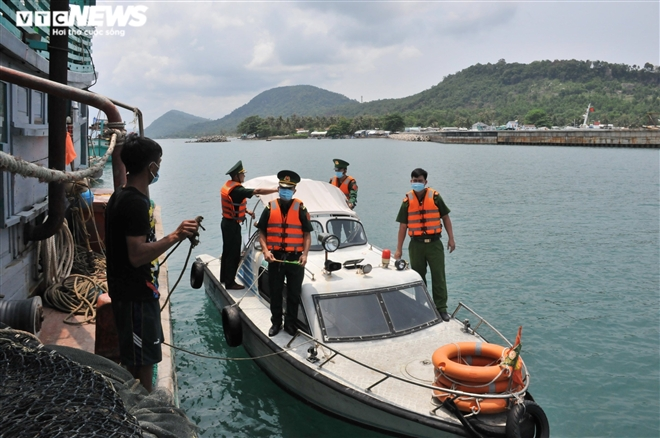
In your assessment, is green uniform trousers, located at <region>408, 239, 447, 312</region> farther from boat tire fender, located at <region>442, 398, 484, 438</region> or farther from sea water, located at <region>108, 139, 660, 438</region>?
boat tire fender, located at <region>442, 398, 484, 438</region>

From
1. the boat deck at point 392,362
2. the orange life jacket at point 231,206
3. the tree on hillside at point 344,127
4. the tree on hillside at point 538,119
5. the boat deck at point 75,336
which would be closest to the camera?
the boat deck at point 392,362

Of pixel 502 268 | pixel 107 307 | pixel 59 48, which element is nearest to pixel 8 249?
pixel 107 307

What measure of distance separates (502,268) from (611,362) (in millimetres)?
5955

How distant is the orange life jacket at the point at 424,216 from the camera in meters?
8.59

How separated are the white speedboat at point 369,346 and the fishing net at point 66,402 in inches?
122

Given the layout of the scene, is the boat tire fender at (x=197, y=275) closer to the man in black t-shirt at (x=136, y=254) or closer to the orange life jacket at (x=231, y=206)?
the orange life jacket at (x=231, y=206)

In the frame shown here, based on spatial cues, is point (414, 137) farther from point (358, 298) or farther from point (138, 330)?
point (138, 330)

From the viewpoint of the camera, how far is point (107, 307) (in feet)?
18.0

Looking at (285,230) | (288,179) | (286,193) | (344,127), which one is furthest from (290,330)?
(344,127)

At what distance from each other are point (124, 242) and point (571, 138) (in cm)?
10704

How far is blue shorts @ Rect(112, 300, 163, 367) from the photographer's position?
4.19 metres

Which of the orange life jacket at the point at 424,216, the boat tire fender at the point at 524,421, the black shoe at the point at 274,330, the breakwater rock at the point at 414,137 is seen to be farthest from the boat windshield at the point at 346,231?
the breakwater rock at the point at 414,137

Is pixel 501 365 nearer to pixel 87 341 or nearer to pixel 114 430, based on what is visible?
pixel 114 430

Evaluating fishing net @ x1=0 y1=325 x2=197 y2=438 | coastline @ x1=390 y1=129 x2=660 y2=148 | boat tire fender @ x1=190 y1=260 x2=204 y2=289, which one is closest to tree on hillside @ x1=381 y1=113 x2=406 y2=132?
coastline @ x1=390 y1=129 x2=660 y2=148
